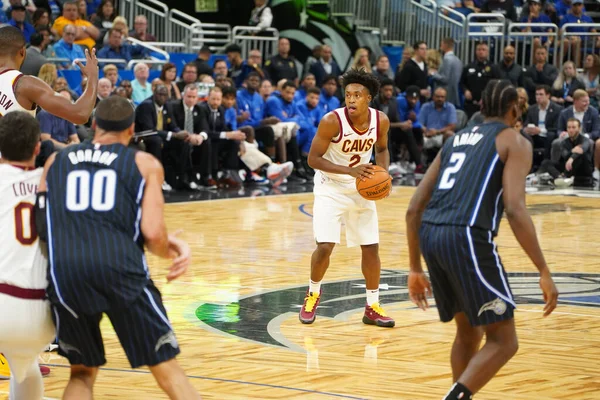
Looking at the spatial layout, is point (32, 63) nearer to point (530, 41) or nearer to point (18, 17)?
point (18, 17)

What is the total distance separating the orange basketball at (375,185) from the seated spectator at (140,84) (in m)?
9.79

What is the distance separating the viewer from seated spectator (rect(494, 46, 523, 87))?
21.9m

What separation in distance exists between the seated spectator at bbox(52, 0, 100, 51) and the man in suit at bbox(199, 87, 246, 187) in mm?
2177

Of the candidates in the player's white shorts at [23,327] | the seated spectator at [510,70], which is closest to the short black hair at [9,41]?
the player's white shorts at [23,327]

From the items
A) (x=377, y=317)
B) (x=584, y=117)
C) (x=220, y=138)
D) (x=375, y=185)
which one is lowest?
(x=377, y=317)

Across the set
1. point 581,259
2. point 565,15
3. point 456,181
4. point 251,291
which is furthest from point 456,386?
point 565,15

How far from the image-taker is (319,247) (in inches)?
338

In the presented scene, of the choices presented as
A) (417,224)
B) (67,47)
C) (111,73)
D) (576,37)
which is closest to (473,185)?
(417,224)

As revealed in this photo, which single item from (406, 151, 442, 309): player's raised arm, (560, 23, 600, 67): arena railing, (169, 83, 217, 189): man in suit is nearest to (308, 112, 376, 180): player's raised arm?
(406, 151, 442, 309): player's raised arm

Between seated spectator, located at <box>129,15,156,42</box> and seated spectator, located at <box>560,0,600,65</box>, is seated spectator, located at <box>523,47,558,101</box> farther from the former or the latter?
seated spectator, located at <box>129,15,156,42</box>

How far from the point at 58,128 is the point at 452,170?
10.1m

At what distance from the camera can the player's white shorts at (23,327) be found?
495cm

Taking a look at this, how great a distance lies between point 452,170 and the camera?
17.8 feet

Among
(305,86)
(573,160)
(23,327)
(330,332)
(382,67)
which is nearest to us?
(23,327)
